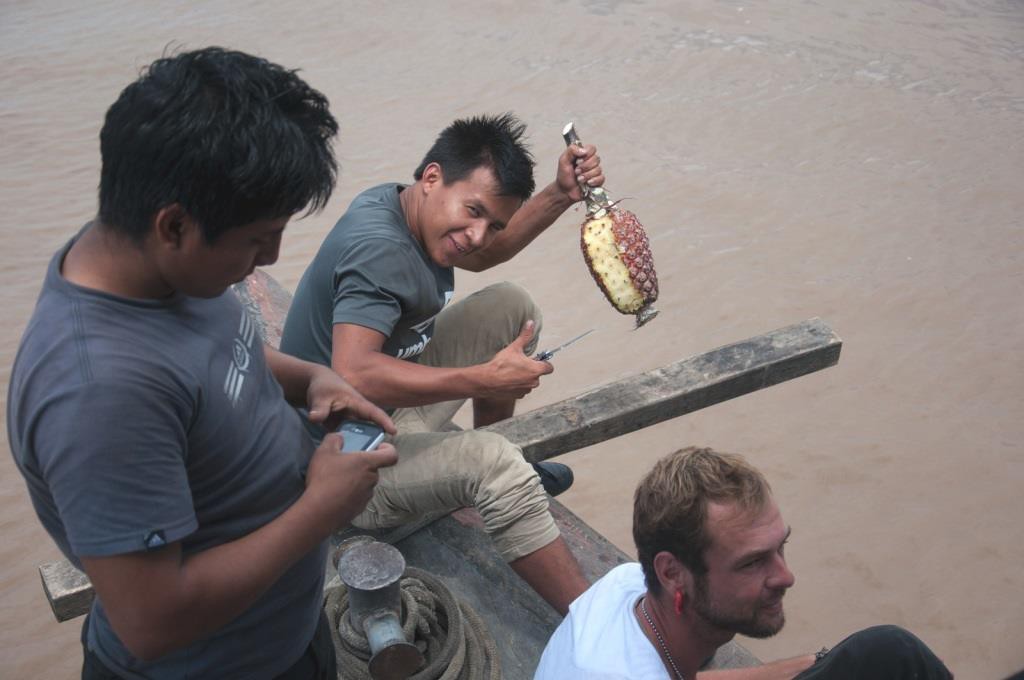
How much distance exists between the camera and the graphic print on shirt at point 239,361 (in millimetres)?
1442

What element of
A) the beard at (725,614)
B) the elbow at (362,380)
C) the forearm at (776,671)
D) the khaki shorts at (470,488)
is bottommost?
the forearm at (776,671)

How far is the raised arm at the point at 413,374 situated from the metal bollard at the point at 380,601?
0.50 m

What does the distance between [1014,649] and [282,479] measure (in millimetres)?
3553

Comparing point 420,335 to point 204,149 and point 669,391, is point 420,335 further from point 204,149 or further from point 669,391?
point 204,149

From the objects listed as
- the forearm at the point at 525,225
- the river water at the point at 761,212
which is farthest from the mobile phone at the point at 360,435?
the river water at the point at 761,212

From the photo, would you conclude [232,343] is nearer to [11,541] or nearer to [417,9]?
[11,541]

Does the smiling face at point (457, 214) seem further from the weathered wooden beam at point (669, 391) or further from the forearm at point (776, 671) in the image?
the forearm at point (776, 671)

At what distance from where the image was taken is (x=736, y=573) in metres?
2.03

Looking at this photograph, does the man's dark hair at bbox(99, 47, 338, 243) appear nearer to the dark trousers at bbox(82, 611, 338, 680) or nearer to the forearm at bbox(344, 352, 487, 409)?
the dark trousers at bbox(82, 611, 338, 680)

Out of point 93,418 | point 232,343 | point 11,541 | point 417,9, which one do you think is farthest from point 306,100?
point 417,9

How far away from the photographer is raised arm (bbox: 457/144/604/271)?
126 inches

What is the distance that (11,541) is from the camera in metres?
4.18

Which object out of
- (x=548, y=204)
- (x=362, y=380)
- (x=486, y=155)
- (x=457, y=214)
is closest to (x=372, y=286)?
(x=362, y=380)

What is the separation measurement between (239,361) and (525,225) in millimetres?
2095
